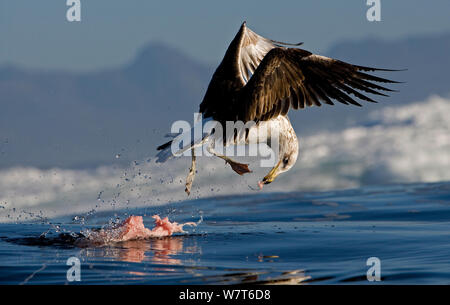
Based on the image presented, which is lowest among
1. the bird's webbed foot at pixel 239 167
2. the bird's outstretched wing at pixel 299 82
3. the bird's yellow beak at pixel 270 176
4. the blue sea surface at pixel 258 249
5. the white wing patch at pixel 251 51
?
the blue sea surface at pixel 258 249

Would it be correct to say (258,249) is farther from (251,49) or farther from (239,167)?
(251,49)

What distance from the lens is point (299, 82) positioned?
8.56m

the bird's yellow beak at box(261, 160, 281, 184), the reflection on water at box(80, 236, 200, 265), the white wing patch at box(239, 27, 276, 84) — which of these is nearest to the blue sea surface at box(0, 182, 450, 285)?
the reflection on water at box(80, 236, 200, 265)

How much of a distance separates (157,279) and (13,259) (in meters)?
2.01

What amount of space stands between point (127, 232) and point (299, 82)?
9.37ft

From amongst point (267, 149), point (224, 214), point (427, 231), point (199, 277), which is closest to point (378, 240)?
point (427, 231)

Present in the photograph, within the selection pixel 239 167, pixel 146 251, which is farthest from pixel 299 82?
pixel 146 251

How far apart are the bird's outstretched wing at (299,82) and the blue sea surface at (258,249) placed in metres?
1.73

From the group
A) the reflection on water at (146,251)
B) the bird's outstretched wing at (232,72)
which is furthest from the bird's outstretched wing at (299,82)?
the reflection on water at (146,251)

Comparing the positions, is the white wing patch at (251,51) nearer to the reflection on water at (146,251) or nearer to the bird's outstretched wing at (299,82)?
the bird's outstretched wing at (299,82)

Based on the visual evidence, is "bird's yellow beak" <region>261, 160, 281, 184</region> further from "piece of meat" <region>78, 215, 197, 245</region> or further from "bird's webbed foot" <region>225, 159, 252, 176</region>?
"piece of meat" <region>78, 215, 197, 245</region>

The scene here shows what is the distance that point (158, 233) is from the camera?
30.9ft

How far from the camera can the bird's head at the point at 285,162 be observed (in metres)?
9.41
